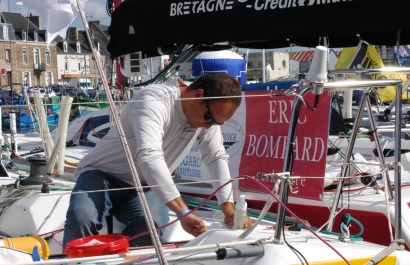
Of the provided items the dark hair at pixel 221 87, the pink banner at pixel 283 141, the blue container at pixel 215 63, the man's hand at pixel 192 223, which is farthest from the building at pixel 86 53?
the blue container at pixel 215 63

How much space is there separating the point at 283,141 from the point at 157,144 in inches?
61.5

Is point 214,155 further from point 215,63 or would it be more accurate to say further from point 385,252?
point 215,63

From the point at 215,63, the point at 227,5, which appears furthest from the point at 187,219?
the point at 215,63

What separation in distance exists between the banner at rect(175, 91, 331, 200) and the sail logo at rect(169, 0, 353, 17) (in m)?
0.61

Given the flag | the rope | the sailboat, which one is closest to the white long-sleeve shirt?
the sailboat

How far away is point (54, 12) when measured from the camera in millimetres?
5363

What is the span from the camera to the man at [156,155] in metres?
2.76

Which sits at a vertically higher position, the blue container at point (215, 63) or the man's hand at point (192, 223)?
the blue container at point (215, 63)

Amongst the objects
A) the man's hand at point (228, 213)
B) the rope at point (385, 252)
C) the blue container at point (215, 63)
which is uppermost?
the blue container at point (215, 63)

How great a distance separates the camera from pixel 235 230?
9.05 feet

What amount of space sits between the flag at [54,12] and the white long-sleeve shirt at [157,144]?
237cm

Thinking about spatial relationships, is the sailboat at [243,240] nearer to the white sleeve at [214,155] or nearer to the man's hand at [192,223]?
the man's hand at [192,223]

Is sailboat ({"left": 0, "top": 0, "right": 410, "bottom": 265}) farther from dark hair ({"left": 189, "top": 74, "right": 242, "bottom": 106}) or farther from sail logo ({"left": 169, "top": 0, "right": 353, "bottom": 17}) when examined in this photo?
sail logo ({"left": 169, "top": 0, "right": 353, "bottom": 17})

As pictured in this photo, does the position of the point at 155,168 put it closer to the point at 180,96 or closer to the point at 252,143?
the point at 180,96
